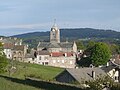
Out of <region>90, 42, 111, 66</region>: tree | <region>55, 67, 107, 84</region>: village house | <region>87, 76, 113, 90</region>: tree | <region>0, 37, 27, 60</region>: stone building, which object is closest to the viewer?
<region>87, 76, 113, 90</region>: tree

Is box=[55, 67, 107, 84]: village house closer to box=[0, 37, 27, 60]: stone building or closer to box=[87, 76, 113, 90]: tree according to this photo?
box=[87, 76, 113, 90]: tree

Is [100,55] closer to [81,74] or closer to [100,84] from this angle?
[81,74]

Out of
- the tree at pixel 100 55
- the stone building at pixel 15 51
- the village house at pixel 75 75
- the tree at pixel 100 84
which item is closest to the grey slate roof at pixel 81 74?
the village house at pixel 75 75

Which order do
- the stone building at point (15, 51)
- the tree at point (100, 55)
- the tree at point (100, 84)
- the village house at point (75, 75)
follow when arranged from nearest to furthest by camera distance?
1. the tree at point (100, 84)
2. the village house at point (75, 75)
3. the tree at point (100, 55)
4. the stone building at point (15, 51)

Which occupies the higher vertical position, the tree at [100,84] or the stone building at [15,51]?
the tree at [100,84]

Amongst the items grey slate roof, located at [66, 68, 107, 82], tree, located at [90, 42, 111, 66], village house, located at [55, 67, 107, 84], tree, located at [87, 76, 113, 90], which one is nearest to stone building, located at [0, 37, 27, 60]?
Result: tree, located at [90, 42, 111, 66]

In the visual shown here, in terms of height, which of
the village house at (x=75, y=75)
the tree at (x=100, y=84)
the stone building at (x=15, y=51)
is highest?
the tree at (x=100, y=84)

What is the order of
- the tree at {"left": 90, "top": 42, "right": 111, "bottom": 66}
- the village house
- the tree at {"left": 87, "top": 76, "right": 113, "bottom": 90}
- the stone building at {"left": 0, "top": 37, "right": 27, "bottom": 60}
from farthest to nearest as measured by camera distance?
the stone building at {"left": 0, "top": 37, "right": 27, "bottom": 60}
the tree at {"left": 90, "top": 42, "right": 111, "bottom": 66}
the village house
the tree at {"left": 87, "top": 76, "right": 113, "bottom": 90}

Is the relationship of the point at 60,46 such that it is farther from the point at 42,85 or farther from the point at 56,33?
the point at 42,85

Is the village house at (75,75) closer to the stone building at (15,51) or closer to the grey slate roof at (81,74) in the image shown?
the grey slate roof at (81,74)

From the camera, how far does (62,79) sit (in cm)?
5400

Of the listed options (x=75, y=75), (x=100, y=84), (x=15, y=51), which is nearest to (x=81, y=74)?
(x=75, y=75)

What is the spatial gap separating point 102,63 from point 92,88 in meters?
61.8

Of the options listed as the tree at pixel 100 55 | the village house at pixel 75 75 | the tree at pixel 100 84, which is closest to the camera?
the tree at pixel 100 84
